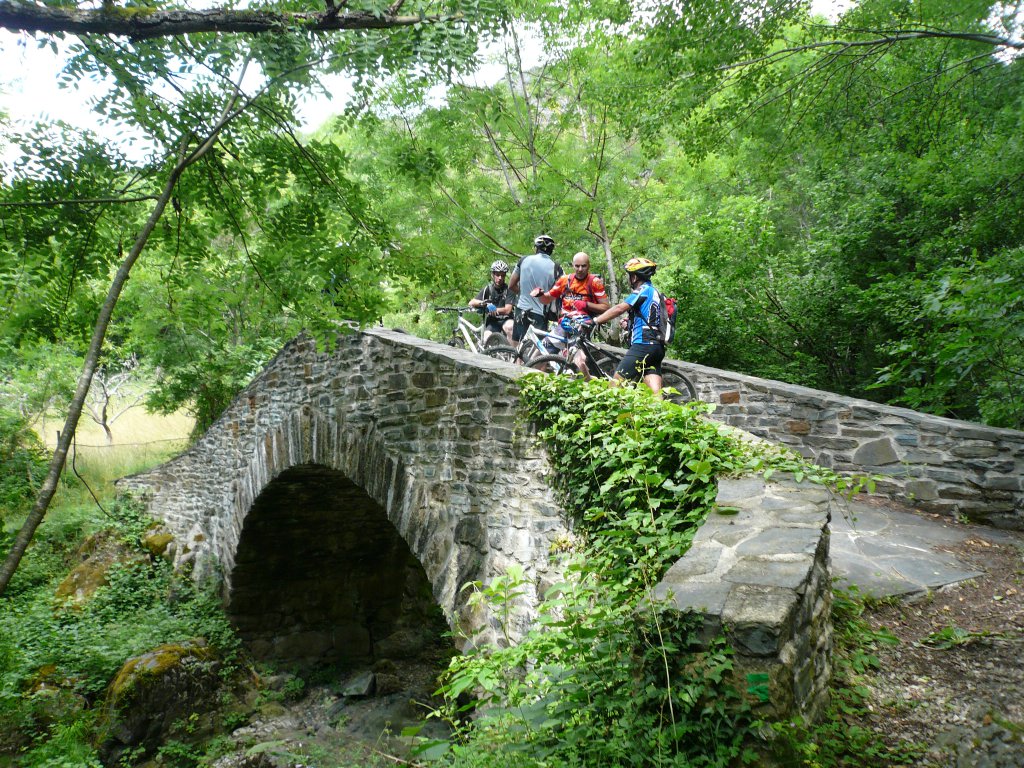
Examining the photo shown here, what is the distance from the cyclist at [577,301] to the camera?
6090 millimetres

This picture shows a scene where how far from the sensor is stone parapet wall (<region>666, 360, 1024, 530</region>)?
457 centimetres

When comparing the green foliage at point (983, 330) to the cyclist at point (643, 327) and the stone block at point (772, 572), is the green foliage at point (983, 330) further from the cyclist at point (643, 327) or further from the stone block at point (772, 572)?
the stone block at point (772, 572)

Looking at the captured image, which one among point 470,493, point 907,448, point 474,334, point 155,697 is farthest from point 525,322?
point 155,697

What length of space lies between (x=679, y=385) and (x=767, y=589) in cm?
456

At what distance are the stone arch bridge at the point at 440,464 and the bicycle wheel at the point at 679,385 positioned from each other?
39 centimetres

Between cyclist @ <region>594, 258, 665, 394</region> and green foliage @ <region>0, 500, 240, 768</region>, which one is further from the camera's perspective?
green foliage @ <region>0, 500, 240, 768</region>

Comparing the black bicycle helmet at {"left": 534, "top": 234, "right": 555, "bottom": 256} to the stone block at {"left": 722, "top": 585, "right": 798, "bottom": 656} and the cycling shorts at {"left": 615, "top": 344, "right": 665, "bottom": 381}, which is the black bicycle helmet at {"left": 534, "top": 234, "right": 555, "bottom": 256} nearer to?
the cycling shorts at {"left": 615, "top": 344, "right": 665, "bottom": 381}

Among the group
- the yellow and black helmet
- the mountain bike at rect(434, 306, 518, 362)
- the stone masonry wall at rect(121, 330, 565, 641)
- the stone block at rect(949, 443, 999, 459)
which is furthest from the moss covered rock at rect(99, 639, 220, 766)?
the stone block at rect(949, 443, 999, 459)

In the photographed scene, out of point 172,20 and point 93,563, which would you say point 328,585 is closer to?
point 93,563

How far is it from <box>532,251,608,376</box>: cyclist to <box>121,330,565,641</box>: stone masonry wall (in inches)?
51.9

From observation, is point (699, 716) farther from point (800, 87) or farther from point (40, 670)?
point (40, 670)

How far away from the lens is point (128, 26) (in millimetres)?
3195

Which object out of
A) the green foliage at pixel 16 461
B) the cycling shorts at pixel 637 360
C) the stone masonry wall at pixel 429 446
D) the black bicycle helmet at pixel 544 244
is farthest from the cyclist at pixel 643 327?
the green foliage at pixel 16 461

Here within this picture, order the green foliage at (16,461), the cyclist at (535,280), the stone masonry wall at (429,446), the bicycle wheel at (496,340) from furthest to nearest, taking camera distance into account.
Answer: the green foliage at (16,461)
the bicycle wheel at (496,340)
the cyclist at (535,280)
the stone masonry wall at (429,446)
